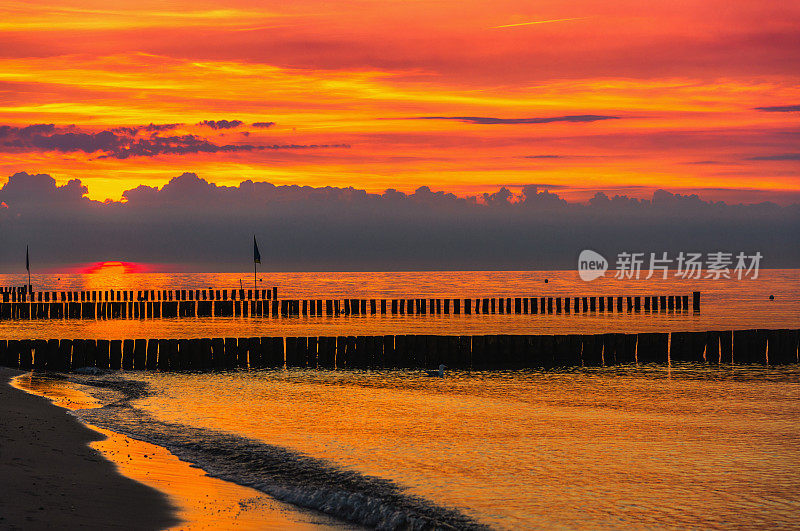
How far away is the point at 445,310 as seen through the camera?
63.3m

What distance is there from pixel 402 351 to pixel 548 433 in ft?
38.7

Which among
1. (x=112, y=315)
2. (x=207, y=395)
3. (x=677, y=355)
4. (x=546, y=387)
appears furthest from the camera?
(x=112, y=315)

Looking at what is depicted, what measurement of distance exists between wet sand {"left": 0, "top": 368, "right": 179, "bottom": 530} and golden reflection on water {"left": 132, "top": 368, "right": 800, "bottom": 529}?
10.4 ft

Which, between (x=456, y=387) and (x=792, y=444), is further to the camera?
(x=456, y=387)

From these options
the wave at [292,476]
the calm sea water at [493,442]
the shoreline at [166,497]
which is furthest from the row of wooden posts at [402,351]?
the shoreline at [166,497]

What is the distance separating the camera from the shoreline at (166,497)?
8914 mm

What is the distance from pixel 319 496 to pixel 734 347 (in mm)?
21577

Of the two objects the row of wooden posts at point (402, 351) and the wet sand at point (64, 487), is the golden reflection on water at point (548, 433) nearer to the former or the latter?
the row of wooden posts at point (402, 351)

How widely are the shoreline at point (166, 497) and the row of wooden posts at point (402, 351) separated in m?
10.7

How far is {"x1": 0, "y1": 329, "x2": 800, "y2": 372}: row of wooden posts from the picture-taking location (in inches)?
986

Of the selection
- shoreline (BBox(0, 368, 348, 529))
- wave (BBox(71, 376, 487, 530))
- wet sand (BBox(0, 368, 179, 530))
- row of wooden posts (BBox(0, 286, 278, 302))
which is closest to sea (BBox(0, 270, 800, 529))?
wave (BBox(71, 376, 487, 530))

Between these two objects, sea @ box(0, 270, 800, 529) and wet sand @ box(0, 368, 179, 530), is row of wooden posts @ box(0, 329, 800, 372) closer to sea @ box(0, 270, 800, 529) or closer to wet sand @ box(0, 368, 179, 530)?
sea @ box(0, 270, 800, 529)

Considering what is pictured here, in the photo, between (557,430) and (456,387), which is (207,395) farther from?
(557,430)

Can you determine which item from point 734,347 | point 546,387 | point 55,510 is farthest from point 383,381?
point 55,510
